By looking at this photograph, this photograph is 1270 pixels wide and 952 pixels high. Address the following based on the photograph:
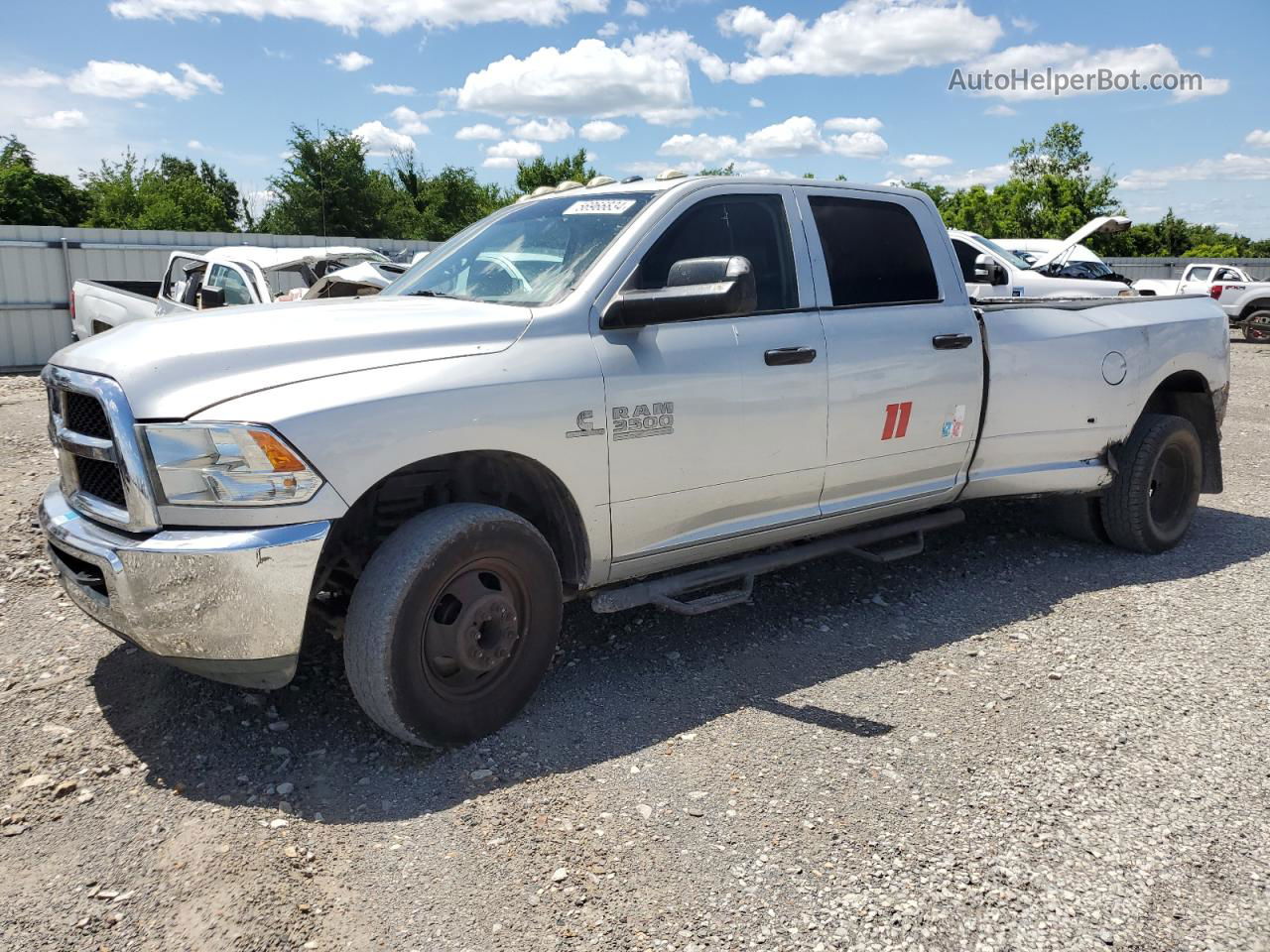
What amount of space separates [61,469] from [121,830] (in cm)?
130

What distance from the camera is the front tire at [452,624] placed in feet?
10.5

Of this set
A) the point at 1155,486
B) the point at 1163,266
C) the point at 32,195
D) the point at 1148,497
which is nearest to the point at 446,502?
the point at 1148,497

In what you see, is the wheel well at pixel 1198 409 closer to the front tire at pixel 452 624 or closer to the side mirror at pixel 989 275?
the front tire at pixel 452 624

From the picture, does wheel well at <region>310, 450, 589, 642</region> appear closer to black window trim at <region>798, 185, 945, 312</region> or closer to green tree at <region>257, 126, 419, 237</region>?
black window trim at <region>798, 185, 945, 312</region>

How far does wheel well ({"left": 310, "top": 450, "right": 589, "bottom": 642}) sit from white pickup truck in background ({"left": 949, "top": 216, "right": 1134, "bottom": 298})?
8954mm

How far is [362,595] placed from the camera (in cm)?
322

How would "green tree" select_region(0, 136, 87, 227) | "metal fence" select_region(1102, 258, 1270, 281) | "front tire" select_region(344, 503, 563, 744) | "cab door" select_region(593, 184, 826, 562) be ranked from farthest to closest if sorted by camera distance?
"green tree" select_region(0, 136, 87, 227) < "metal fence" select_region(1102, 258, 1270, 281) < "cab door" select_region(593, 184, 826, 562) < "front tire" select_region(344, 503, 563, 744)

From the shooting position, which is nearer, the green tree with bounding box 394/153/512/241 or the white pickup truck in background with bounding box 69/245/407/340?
the white pickup truck in background with bounding box 69/245/407/340

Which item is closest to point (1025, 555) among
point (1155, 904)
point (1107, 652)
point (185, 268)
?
point (1107, 652)

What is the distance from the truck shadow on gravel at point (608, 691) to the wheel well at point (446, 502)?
0.45 meters

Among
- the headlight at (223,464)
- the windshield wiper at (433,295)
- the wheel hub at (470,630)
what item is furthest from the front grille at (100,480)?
the windshield wiper at (433,295)

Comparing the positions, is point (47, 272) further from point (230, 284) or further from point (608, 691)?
point (608, 691)

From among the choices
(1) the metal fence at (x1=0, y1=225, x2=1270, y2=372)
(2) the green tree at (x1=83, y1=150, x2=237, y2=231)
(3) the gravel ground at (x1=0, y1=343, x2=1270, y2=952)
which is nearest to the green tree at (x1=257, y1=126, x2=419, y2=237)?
(2) the green tree at (x1=83, y1=150, x2=237, y2=231)

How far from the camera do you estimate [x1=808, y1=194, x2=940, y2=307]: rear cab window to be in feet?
14.6
